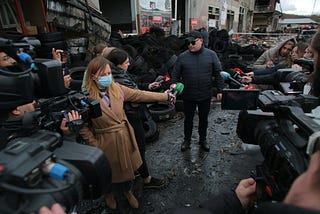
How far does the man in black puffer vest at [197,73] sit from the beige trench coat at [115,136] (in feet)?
4.46

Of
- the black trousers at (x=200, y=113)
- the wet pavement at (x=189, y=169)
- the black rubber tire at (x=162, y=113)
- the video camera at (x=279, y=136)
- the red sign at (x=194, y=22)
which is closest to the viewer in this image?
the video camera at (x=279, y=136)

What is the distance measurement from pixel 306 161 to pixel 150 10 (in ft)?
34.6

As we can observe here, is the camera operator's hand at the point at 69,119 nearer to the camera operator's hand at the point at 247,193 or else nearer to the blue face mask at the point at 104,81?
the blue face mask at the point at 104,81

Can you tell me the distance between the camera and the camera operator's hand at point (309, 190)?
51 cm

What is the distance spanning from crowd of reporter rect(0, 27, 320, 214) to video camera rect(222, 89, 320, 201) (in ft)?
0.33

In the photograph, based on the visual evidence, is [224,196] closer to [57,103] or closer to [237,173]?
[57,103]

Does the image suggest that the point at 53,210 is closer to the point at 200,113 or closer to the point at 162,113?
the point at 200,113

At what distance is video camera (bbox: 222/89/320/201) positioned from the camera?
2.84 feet

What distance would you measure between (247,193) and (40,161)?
92cm

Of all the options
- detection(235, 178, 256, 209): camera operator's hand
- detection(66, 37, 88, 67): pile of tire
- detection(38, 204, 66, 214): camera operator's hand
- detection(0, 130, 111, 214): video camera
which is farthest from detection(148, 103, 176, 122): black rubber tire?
detection(38, 204, 66, 214): camera operator's hand

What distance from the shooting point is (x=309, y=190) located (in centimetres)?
53

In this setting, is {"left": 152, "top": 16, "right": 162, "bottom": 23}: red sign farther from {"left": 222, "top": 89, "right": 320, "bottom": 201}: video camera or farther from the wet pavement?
{"left": 222, "top": 89, "right": 320, "bottom": 201}: video camera

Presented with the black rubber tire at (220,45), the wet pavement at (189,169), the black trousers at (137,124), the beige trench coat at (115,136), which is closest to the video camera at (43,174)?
the beige trench coat at (115,136)

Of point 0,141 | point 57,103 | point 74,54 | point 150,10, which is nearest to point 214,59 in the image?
point 57,103
